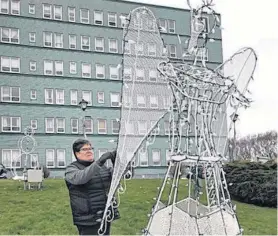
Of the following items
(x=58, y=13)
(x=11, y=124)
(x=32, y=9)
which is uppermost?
(x=32, y=9)

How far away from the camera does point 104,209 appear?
3422 mm

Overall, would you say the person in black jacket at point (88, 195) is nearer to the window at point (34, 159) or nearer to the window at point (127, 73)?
the window at point (127, 73)

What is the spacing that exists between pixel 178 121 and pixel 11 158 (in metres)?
21.4

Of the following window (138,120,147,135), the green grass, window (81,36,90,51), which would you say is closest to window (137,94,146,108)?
window (138,120,147,135)

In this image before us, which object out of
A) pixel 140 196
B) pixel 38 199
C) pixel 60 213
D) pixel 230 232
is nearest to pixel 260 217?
pixel 140 196

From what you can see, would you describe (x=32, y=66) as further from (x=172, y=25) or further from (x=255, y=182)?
(x=255, y=182)

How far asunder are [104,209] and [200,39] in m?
1.98

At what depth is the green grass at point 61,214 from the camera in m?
7.99

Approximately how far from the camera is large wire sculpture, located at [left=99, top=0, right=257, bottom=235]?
3.55m

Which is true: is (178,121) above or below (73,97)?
below

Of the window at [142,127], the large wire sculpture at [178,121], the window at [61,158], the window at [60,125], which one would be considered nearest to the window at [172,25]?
the window at [60,125]

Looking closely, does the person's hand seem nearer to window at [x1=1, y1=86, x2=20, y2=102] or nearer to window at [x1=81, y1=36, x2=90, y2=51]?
window at [x1=1, y1=86, x2=20, y2=102]

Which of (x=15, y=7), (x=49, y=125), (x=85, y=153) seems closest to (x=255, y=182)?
(x=85, y=153)

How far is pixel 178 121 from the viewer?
3934mm
